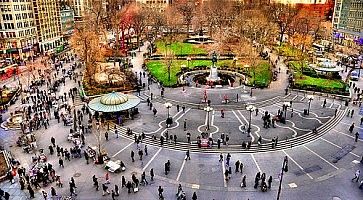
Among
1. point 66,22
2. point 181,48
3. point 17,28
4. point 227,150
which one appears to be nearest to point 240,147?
point 227,150

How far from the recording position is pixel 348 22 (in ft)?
288

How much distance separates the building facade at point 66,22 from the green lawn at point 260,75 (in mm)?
58156

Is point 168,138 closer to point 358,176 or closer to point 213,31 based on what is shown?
point 358,176

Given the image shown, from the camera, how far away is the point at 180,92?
48.1m

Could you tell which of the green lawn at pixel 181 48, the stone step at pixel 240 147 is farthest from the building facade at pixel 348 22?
the stone step at pixel 240 147

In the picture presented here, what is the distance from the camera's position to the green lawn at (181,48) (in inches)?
2950

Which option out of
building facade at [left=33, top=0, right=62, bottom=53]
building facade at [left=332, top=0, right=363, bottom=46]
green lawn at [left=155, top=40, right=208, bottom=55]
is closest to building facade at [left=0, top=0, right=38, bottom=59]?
building facade at [left=33, top=0, right=62, bottom=53]

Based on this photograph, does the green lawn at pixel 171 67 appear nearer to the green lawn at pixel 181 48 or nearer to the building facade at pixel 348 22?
the green lawn at pixel 181 48

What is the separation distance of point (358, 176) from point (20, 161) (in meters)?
30.0

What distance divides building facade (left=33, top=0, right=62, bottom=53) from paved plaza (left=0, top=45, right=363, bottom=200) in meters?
43.6

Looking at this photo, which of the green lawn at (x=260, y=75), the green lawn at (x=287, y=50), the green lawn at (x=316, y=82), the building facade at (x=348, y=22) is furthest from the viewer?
the building facade at (x=348, y=22)

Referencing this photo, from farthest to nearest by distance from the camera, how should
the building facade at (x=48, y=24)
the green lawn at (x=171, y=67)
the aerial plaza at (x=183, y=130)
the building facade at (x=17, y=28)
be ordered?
the building facade at (x=48, y=24) < the building facade at (x=17, y=28) < the green lawn at (x=171, y=67) < the aerial plaza at (x=183, y=130)

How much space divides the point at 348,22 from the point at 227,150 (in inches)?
2935

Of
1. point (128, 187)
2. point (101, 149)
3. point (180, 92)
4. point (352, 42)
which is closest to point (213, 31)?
point (352, 42)
